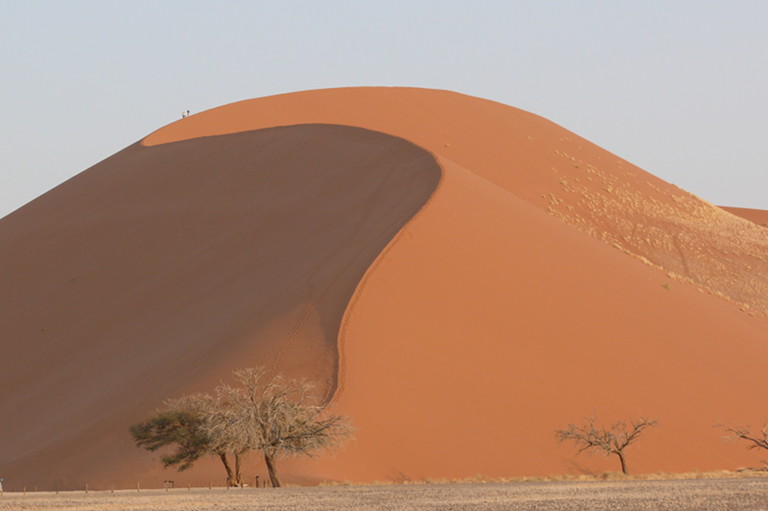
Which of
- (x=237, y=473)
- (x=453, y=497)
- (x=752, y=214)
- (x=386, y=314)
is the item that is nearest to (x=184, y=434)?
(x=237, y=473)

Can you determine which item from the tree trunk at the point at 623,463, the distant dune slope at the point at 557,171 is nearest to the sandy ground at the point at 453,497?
the tree trunk at the point at 623,463

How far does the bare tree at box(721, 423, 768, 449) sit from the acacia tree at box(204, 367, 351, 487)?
1085 cm

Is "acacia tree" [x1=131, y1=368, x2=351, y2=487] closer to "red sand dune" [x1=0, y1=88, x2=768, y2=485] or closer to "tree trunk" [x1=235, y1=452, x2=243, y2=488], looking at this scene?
"tree trunk" [x1=235, y1=452, x2=243, y2=488]

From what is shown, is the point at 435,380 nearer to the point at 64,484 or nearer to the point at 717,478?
the point at 717,478

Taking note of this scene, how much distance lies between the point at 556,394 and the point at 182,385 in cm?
983

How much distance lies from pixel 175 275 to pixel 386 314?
11.0 metres

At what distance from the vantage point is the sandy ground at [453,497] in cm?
2052

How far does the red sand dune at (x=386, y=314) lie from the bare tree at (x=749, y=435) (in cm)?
39

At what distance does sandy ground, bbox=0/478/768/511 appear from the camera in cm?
2052

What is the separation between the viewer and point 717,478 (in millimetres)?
28812

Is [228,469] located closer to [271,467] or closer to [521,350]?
[271,467]

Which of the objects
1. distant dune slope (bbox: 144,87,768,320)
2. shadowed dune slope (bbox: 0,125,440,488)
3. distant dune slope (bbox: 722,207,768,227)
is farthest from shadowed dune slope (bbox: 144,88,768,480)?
distant dune slope (bbox: 722,207,768,227)

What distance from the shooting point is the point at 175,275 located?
4244 centimetres

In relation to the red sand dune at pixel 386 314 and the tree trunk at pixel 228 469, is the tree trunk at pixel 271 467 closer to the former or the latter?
the red sand dune at pixel 386 314
